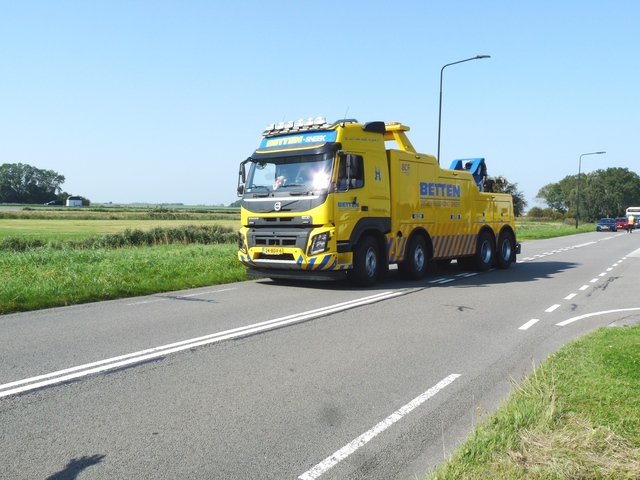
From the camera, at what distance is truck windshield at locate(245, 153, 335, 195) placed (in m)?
12.5

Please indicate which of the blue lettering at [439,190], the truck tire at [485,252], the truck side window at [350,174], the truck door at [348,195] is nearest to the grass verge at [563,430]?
the truck door at [348,195]

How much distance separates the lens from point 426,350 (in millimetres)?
7027

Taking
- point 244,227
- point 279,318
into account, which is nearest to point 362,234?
point 244,227

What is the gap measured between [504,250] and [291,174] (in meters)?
8.96

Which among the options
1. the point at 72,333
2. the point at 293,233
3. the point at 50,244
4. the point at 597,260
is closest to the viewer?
the point at 72,333

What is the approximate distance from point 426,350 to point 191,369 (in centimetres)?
274

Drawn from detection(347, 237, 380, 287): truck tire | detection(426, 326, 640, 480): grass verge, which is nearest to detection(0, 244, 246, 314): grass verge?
detection(347, 237, 380, 287): truck tire

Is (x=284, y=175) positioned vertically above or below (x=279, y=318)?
above

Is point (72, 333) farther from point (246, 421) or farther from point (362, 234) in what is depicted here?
point (362, 234)

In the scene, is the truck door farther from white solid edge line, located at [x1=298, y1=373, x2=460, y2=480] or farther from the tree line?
the tree line

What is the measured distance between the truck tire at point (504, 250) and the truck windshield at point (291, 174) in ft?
27.2

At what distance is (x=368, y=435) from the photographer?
429 centimetres

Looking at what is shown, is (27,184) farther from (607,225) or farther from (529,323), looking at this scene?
(529,323)

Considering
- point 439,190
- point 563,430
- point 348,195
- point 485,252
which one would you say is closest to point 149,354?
point 563,430
